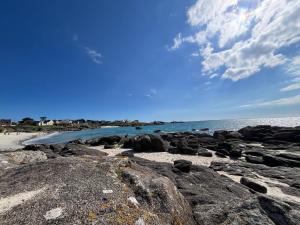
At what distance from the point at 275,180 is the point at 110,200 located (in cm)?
1353

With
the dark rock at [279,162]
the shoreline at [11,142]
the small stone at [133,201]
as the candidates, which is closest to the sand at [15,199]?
the small stone at [133,201]

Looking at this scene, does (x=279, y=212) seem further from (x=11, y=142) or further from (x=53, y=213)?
(x=11, y=142)

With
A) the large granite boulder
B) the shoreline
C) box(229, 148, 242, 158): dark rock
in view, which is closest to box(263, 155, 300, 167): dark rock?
box(229, 148, 242, 158): dark rock

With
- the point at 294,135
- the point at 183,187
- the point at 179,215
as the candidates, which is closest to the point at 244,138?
the point at 294,135

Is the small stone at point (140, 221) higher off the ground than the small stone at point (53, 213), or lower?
lower

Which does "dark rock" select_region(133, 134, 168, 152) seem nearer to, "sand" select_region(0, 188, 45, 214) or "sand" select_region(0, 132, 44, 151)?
"sand" select_region(0, 132, 44, 151)

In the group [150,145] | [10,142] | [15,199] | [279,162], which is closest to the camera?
[15,199]

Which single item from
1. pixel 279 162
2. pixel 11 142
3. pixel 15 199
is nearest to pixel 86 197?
pixel 15 199

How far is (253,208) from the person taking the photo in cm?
440

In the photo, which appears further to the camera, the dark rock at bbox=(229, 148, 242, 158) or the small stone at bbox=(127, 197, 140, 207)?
the dark rock at bbox=(229, 148, 242, 158)

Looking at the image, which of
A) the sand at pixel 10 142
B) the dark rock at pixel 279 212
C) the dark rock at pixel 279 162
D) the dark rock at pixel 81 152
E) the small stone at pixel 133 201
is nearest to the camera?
the small stone at pixel 133 201

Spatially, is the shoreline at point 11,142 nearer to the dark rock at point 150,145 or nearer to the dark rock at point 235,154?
the dark rock at point 150,145

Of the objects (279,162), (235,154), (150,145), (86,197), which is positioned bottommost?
(279,162)

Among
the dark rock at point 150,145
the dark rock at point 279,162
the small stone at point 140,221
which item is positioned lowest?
the dark rock at point 279,162
